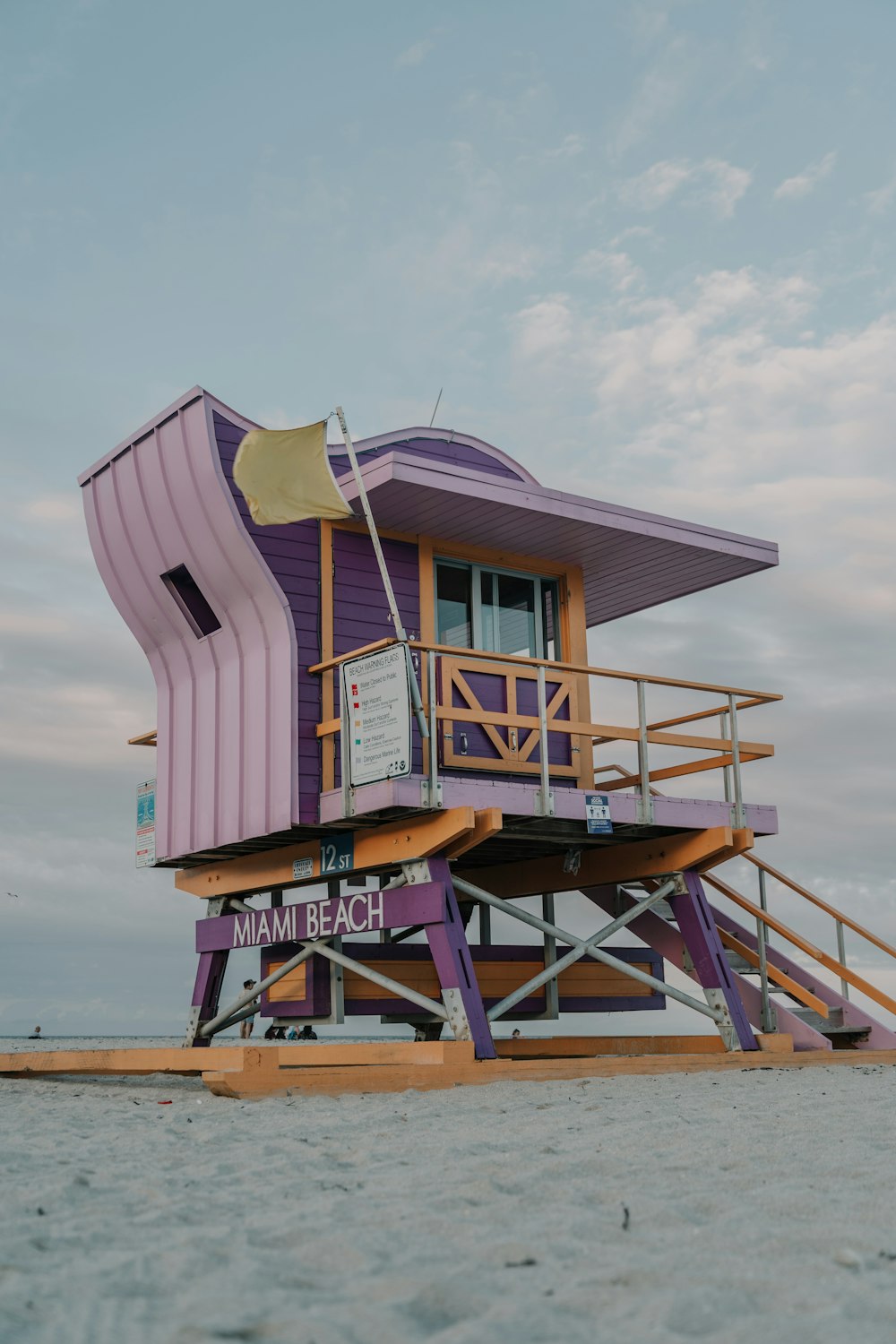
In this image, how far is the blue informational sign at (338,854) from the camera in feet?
42.2

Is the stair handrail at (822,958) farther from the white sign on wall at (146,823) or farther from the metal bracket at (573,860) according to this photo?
the white sign on wall at (146,823)

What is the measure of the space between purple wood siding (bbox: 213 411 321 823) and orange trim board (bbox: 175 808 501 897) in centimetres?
69

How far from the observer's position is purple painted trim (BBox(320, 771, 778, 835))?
11523 mm

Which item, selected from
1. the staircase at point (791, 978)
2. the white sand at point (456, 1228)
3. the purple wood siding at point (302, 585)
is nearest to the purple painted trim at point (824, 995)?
the staircase at point (791, 978)

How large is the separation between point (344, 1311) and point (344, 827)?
9.04 metres

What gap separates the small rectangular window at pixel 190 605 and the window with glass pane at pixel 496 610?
7.94ft

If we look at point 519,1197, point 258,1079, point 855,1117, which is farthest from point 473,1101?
point 519,1197

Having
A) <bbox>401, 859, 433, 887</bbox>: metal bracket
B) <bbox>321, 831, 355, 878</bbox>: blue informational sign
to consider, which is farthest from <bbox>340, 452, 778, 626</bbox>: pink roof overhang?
<bbox>401, 859, 433, 887</bbox>: metal bracket

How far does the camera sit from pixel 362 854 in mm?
12656

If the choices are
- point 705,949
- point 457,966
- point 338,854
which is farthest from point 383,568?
point 705,949

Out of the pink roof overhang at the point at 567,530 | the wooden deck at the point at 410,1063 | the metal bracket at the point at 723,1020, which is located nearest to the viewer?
the wooden deck at the point at 410,1063

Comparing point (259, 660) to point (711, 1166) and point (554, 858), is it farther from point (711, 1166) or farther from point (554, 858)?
point (711, 1166)

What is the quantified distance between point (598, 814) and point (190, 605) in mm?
4872

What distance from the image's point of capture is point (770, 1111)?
8.24 metres
